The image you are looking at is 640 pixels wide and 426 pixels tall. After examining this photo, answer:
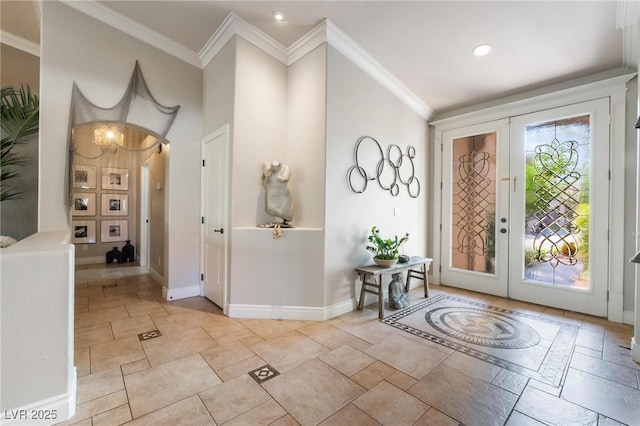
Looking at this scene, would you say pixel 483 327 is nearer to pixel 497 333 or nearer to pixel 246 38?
pixel 497 333

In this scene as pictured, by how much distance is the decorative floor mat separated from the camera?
69.7 inches

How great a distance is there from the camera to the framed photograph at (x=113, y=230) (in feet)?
18.7

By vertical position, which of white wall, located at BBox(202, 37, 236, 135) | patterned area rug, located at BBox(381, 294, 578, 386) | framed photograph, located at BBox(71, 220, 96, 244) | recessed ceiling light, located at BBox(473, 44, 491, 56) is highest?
recessed ceiling light, located at BBox(473, 44, 491, 56)

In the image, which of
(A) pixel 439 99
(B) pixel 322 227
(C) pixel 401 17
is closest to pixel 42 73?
(B) pixel 322 227

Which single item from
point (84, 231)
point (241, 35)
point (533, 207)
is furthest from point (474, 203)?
point (84, 231)

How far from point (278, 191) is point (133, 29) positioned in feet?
7.96

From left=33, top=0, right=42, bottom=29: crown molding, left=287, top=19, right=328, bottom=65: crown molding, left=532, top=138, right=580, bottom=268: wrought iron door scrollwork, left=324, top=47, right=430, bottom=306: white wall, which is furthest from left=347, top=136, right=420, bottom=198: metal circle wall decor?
left=33, top=0, right=42, bottom=29: crown molding

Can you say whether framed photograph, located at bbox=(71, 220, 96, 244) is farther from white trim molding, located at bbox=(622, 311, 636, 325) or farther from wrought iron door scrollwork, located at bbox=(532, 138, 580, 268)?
white trim molding, located at bbox=(622, 311, 636, 325)

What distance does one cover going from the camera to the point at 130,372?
182 centimetres

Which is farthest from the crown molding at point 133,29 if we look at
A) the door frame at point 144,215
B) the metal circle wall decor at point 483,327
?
the metal circle wall decor at point 483,327

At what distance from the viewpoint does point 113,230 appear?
5.80m

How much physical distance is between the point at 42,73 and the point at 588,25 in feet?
16.7

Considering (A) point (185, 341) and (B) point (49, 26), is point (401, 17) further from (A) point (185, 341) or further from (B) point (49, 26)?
(A) point (185, 341)

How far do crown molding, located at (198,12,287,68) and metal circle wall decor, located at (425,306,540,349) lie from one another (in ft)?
11.3
